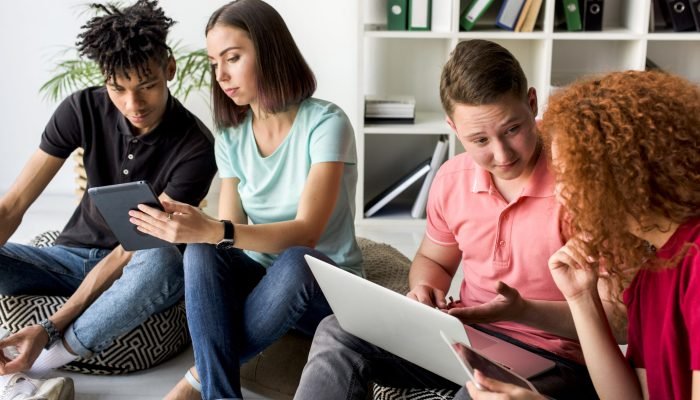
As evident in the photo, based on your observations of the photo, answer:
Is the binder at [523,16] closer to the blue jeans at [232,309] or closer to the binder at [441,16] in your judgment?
the binder at [441,16]

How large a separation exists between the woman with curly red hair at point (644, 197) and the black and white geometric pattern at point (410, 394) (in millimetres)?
350

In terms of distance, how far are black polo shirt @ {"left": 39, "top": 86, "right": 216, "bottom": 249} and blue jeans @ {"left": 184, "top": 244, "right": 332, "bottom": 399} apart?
0.33 meters

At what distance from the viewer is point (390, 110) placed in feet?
11.2

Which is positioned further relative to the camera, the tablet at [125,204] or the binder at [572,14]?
the binder at [572,14]

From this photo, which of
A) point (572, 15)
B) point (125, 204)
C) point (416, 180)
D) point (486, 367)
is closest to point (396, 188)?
point (416, 180)

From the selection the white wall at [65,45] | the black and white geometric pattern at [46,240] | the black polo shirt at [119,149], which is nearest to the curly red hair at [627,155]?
the black polo shirt at [119,149]

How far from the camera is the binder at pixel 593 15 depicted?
3.28 metres

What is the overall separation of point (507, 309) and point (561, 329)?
0.11 metres

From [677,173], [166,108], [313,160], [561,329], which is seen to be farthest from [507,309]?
[166,108]

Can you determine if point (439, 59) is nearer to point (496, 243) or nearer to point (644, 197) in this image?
point (496, 243)

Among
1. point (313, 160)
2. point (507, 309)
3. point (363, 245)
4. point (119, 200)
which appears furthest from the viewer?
point (363, 245)

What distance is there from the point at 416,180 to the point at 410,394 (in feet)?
6.34

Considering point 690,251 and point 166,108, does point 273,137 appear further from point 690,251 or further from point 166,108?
point 690,251

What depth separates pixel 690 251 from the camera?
1130 millimetres
